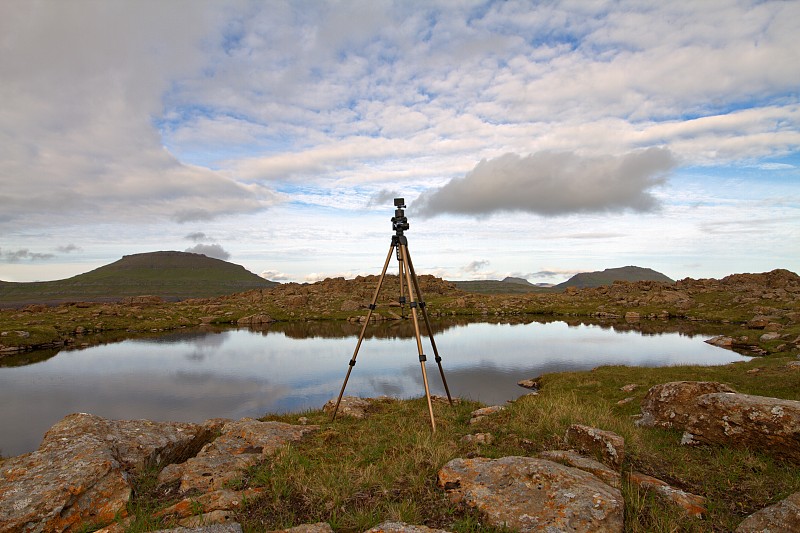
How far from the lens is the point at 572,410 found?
36.9 feet

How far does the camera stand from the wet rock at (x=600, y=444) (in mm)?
7762

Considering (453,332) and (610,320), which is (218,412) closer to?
(453,332)

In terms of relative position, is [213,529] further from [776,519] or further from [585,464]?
[776,519]

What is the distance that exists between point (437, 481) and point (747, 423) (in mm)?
7778

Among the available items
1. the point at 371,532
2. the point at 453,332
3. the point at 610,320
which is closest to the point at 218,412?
the point at 371,532

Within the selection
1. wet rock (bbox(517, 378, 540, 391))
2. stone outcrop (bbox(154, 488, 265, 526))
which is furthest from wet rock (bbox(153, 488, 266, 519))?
wet rock (bbox(517, 378, 540, 391))

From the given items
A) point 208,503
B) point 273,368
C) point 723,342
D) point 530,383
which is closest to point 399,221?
point 208,503

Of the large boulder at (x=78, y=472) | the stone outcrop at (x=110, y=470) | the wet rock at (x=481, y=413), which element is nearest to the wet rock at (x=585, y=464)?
the wet rock at (x=481, y=413)

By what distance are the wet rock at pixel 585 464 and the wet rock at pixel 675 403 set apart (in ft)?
17.6

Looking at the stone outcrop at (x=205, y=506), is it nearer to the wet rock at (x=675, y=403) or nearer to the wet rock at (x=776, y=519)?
the wet rock at (x=776, y=519)

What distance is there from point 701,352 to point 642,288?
89895 mm

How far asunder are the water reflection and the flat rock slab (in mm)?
15397

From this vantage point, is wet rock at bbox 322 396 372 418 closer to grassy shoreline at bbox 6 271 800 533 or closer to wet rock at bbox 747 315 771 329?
grassy shoreline at bbox 6 271 800 533

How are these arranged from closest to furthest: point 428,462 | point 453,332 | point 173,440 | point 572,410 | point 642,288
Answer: point 428,462 → point 173,440 → point 572,410 → point 453,332 → point 642,288
